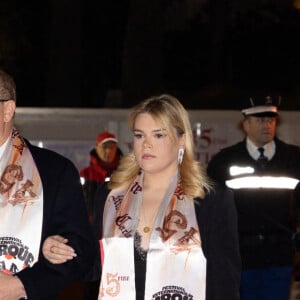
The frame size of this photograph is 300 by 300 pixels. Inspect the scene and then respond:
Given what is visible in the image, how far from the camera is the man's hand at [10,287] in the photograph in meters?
4.45

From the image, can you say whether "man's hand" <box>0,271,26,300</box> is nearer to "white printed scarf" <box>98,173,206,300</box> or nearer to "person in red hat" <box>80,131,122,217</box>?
"white printed scarf" <box>98,173,206,300</box>

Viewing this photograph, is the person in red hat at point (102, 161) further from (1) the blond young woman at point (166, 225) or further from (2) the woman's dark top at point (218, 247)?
(2) the woman's dark top at point (218, 247)

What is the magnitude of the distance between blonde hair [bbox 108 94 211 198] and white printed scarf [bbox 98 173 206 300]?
0.08 meters

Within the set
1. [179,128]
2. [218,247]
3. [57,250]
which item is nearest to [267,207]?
[179,128]

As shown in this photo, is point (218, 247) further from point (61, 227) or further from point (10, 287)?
point (10, 287)

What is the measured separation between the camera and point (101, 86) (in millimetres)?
36062

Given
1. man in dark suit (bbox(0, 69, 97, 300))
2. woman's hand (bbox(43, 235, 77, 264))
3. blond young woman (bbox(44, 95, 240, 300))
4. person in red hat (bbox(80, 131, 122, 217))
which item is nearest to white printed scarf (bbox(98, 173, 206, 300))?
blond young woman (bbox(44, 95, 240, 300))

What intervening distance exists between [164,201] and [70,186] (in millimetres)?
759

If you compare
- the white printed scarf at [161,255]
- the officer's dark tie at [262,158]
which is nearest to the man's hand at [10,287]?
the white printed scarf at [161,255]

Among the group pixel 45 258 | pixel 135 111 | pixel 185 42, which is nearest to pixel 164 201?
pixel 135 111

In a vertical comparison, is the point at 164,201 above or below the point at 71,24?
below

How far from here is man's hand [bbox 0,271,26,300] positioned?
4.45 m

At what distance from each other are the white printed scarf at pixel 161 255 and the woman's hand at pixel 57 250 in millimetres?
602

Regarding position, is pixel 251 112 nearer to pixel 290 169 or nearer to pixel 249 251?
pixel 290 169
